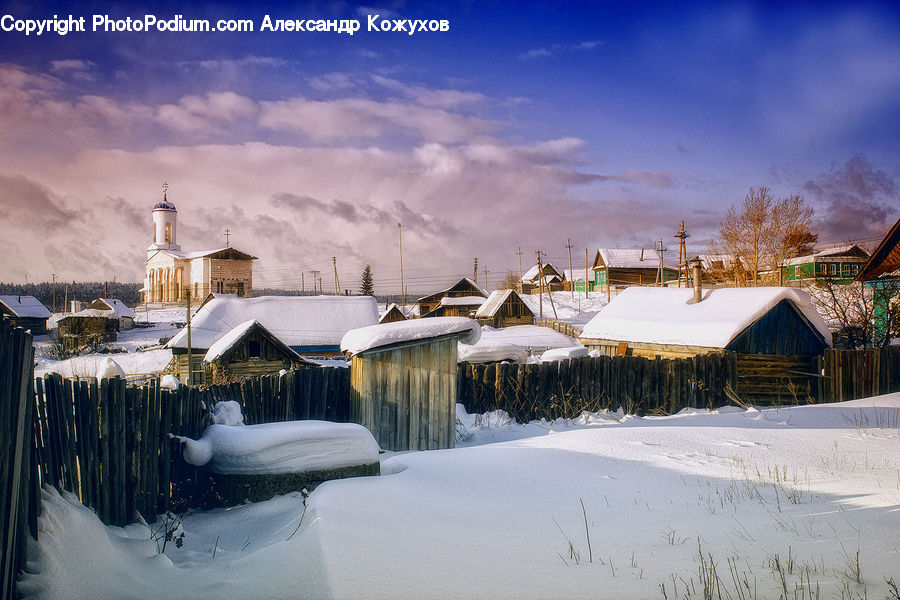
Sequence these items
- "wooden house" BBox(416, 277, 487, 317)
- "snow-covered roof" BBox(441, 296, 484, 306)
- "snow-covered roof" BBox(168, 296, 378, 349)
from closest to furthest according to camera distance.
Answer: "snow-covered roof" BBox(168, 296, 378, 349) < "snow-covered roof" BBox(441, 296, 484, 306) < "wooden house" BBox(416, 277, 487, 317)

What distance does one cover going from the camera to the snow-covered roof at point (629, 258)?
61062 mm

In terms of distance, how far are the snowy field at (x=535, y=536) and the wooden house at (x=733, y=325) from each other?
9454 mm

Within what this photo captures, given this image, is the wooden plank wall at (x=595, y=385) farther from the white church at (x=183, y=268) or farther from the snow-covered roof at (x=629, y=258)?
the white church at (x=183, y=268)

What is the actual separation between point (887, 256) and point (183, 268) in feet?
214

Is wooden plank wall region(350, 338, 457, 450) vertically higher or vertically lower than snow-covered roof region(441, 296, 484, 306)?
lower

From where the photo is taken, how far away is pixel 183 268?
63562 mm

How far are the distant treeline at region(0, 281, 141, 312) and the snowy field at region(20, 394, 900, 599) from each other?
8444 centimetres

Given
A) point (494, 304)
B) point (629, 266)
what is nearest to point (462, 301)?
point (494, 304)

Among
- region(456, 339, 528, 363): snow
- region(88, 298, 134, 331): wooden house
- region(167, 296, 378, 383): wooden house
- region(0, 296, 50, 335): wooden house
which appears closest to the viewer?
region(456, 339, 528, 363): snow

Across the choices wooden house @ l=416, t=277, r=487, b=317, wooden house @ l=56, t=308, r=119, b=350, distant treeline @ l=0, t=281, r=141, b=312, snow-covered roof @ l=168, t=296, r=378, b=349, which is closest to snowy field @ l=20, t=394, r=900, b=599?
snow-covered roof @ l=168, t=296, r=378, b=349

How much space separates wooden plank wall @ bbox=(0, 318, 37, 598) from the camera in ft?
10.6

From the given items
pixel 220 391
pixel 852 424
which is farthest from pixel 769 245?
pixel 220 391

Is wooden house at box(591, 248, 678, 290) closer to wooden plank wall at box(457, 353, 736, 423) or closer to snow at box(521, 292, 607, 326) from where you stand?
snow at box(521, 292, 607, 326)

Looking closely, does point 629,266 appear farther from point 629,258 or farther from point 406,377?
point 406,377
